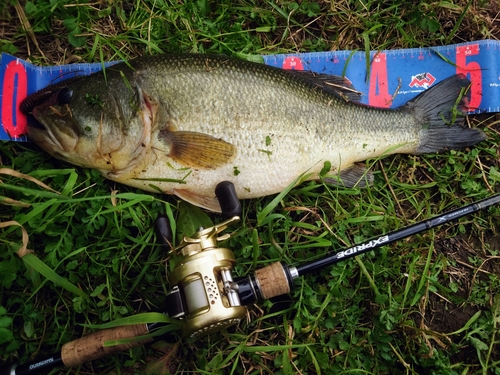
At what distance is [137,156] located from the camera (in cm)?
248

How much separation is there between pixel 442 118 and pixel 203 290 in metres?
1.97

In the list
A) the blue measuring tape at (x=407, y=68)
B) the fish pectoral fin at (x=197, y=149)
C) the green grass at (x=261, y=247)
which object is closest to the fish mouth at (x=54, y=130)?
the green grass at (x=261, y=247)

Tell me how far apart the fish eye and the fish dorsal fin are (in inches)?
55.8

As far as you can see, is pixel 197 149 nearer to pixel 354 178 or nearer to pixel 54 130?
pixel 54 130

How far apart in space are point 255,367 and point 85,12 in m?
2.57

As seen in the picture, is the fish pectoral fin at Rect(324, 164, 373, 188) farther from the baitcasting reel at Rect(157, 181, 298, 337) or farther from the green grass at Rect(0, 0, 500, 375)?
the baitcasting reel at Rect(157, 181, 298, 337)

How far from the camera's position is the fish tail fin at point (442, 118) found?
2852mm

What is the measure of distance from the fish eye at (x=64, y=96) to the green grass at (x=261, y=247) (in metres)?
0.42

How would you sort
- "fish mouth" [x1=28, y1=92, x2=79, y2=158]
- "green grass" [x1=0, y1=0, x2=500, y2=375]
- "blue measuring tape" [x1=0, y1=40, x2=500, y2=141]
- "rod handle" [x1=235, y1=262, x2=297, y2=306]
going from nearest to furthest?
"rod handle" [x1=235, y1=262, x2=297, y2=306] → "fish mouth" [x1=28, y1=92, x2=79, y2=158] → "green grass" [x1=0, y1=0, x2=500, y2=375] → "blue measuring tape" [x1=0, y1=40, x2=500, y2=141]

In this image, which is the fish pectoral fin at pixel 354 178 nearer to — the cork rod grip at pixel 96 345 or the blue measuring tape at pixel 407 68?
the blue measuring tape at pixel 407 68

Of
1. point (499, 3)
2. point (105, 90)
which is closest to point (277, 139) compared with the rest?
point (105, 90)

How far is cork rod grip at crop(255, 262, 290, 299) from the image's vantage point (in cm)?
231

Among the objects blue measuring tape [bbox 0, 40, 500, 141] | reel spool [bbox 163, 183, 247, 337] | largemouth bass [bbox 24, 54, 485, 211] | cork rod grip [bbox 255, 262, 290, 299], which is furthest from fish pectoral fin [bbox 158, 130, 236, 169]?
blue measuring tape [bbox 0, 40, 500, 141]

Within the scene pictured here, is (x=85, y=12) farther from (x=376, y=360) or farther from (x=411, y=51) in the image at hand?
(x=376, y=360)
